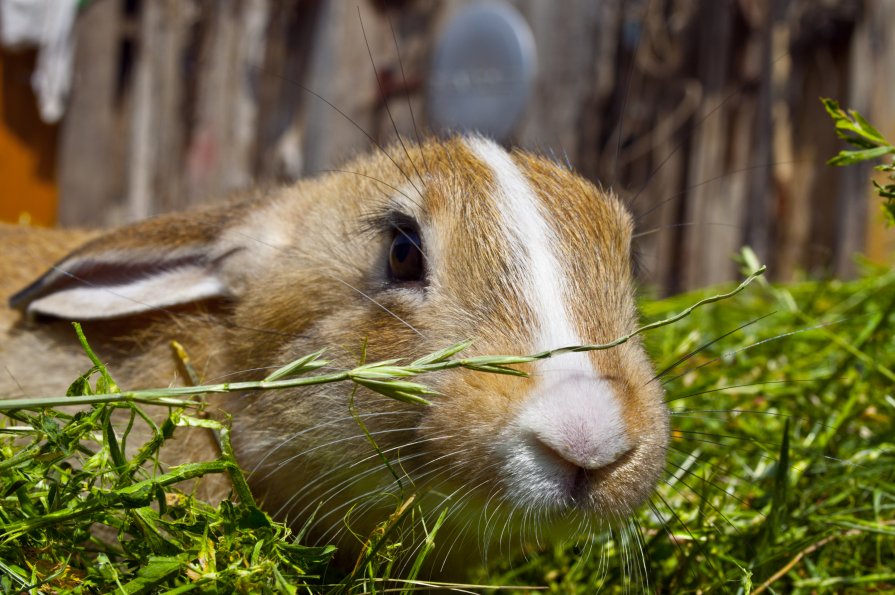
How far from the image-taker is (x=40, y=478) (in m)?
1.86

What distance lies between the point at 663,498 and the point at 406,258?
98 centimetres

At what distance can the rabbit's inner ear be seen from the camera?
2.82 m

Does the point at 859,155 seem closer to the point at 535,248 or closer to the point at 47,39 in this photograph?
the point at 535,248

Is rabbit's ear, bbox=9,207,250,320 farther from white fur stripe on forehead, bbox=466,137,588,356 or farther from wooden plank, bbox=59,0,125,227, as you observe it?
wooden plank, bbox=59,0,125,227

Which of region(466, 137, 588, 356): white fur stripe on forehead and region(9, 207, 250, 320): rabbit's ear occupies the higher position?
region(466, 137, 588, 356): white fur stripe on forehead

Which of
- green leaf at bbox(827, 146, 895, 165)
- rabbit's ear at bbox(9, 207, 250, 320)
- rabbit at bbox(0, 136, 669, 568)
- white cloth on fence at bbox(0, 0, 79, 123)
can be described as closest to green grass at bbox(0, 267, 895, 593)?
rabbit at bbox(0, 136, 669, 568)

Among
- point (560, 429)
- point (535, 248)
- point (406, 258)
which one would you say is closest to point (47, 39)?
point (406, 258)

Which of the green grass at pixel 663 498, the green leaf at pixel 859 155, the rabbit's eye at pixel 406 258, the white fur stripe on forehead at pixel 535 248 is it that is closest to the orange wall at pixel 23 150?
the green grass at pixel 663 498

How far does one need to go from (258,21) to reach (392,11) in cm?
138

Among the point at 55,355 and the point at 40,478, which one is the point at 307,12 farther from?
the point at 40,478

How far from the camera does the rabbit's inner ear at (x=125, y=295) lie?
2.82m

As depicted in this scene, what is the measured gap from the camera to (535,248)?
2268 millimetres

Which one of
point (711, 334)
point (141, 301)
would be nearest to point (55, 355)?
point (141, 301)

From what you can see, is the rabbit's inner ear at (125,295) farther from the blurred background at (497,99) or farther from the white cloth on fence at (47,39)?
the white cloth on fence at (47,39)
